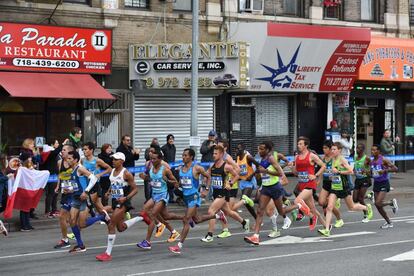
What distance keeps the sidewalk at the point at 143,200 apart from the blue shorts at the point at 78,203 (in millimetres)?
3593

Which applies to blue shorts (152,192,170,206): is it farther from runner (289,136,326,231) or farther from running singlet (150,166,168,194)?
runner (289,136,326,231)

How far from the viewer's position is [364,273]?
10.4m

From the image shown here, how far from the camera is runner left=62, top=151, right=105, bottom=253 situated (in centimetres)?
1258

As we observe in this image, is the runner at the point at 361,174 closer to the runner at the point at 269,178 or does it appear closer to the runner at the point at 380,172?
the runner at the point at 380,172

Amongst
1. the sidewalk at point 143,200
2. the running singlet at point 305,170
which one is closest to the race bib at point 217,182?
the running singlet at point 305,170


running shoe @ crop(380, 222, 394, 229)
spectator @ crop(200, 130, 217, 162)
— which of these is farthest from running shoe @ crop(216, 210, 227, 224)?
spectator @ crop(200, 130, 217, 162)

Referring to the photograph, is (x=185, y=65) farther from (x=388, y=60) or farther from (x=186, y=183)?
(x=186, y=183)

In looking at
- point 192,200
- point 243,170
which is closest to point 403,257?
point 192,200

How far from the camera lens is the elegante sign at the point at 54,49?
797 inches

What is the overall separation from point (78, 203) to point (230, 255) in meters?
2.60

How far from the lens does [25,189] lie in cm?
1582

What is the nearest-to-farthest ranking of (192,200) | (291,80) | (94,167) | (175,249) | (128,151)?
1. (175,249)
2. (192,200)
3. (94,167)
4. (128,151)
5. (291,80)

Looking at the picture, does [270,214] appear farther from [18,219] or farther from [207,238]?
[18,219]

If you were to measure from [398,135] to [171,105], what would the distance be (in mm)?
9889
